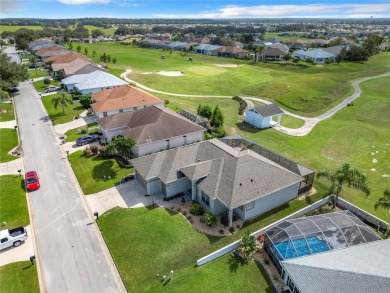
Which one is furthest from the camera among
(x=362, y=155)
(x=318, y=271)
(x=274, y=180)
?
(x=362, y=155)

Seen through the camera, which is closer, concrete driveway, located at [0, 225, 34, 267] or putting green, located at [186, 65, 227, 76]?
concrete driveway, located at [0, 225, 34, 267]

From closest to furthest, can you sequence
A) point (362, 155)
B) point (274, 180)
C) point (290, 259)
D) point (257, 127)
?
point (290, 259), point (274, 180), point (362, 155), point (257, 127)

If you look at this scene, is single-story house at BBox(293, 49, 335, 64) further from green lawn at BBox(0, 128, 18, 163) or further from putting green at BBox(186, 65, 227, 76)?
green lawn at BBox(0, 128, 18, 163)

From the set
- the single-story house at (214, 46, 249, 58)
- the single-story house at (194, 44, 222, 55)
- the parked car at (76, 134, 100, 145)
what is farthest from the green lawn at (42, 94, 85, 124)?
the single-story house at (194, 44, 222, 55)

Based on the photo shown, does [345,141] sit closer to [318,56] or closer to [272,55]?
[318,56]

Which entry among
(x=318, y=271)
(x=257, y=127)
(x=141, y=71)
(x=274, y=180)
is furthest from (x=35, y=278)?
(x=141, y=71)

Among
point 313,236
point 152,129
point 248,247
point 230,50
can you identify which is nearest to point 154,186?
point 152,129

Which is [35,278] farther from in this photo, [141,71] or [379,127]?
[141,71]
